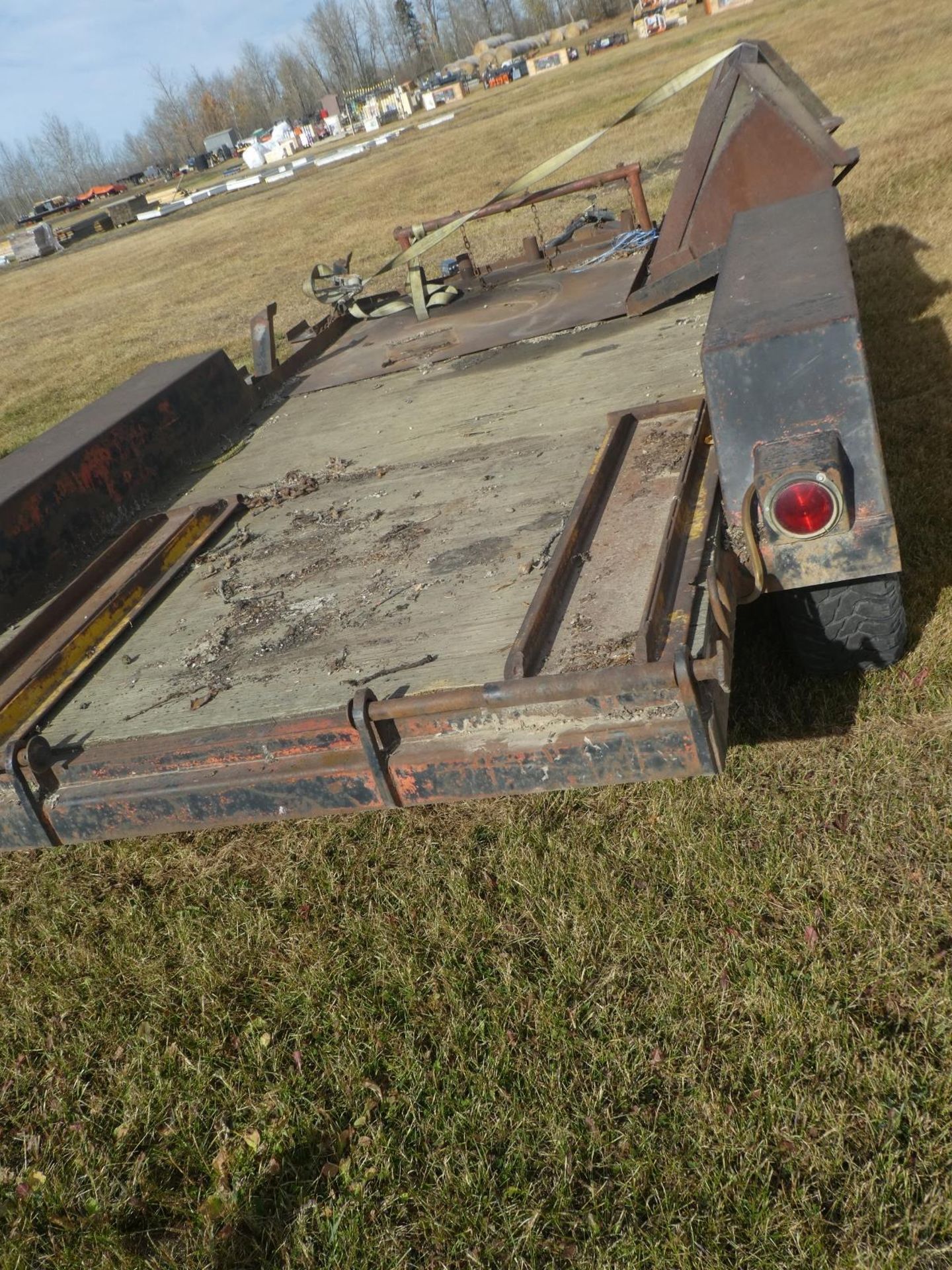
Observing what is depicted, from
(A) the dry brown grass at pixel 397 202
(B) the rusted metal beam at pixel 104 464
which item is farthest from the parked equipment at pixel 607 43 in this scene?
(B) the rusted metal beam at pixel 104 464

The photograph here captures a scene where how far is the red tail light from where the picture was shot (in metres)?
2.46

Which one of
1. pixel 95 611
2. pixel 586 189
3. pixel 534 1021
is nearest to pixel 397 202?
pixel 586 189

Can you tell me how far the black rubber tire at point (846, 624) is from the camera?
283 centimetres

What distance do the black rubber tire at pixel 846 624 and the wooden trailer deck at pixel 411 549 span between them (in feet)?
1.50

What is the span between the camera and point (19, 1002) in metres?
2.87

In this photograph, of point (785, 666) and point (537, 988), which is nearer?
point (537, 988)

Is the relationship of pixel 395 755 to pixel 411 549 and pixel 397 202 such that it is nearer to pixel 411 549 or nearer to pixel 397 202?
pixel 411 549

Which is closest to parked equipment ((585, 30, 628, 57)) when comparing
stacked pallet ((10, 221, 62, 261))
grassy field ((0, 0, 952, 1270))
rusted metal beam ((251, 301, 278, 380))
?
stacked pallet ((10, 221, 62, 261))

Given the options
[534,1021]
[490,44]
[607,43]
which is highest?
[490,44]

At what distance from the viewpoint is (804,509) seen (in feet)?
8.14

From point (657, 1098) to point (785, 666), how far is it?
58.5 inches

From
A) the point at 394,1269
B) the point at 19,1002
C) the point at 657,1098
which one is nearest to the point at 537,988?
the point at 657,1098

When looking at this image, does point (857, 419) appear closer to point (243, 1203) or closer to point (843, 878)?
point (843, 878)

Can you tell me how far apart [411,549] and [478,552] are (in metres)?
0.26
